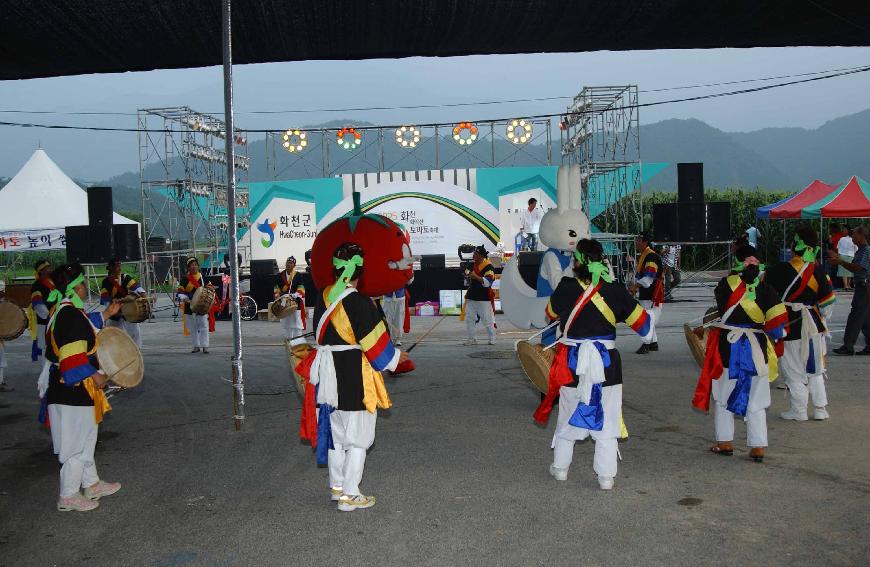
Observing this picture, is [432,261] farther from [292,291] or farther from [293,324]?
[292,291]

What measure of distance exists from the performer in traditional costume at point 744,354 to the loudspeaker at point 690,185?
12115 millimetres

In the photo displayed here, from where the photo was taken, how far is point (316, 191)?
2739 centimetres

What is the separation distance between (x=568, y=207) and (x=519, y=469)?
4.03m

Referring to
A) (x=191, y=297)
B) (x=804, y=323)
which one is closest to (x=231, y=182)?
(x=804, y=323)

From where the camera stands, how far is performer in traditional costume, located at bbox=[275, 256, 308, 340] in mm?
14523

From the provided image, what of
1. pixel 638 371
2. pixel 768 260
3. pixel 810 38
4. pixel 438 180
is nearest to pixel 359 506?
pixel 638 371

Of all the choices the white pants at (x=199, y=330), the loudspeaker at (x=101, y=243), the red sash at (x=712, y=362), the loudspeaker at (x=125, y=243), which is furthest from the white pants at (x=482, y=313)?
the loudspeaker at (x=101, y=243)

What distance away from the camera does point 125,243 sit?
66.4ft

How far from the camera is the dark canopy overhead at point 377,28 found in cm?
1009

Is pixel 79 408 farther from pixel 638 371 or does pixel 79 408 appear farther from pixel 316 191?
pixel 316 191

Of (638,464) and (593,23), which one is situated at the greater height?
(593,23)

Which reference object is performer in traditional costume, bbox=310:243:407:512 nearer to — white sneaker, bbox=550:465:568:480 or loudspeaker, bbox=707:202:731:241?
white sneaker, bbox=550:465:568:480

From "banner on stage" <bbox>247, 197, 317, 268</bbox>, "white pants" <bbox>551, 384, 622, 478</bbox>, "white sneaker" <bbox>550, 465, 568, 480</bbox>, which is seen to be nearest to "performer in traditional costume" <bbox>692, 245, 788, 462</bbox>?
"white pants" <bbox>551, 384, 622, 478</bbox>

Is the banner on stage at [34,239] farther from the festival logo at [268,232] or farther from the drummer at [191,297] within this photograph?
the drummer at [191,297]
